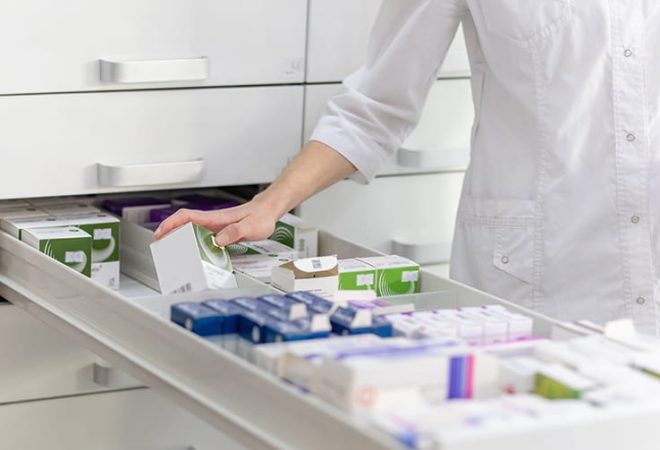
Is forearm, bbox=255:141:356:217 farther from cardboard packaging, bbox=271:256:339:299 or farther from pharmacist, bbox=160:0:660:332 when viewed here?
cardboard packaging, bbox=271:256:339:299

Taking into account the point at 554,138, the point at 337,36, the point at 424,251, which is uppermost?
the point at 337,36

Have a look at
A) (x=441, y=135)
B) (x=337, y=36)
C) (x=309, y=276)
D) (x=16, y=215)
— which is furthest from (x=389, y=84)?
(x=16, y=215)

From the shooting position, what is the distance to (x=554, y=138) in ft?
5.09

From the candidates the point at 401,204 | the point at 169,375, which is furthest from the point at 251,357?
the point at 401,204

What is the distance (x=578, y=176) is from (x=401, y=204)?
0.39 m

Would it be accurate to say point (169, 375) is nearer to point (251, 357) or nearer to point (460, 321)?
point (251, 357)

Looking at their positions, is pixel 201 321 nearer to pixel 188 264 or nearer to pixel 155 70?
pixel 188 264

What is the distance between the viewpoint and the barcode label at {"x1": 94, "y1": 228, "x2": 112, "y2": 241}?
62.1 inches

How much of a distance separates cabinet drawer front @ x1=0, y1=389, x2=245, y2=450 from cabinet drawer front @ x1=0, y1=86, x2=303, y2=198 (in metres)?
0.30

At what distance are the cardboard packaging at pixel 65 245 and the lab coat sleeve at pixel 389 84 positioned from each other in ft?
1.08

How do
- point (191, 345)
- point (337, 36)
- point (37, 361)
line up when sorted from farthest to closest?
point (337, 36) < point (37, 361) < point (191, 345)

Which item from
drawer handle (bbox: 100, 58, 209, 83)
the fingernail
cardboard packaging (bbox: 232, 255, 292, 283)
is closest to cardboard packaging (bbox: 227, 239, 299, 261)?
cardboard packaging (bbox: 232, 255, 292, 283)

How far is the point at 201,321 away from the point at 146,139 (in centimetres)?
59

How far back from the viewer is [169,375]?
116 centimetres
